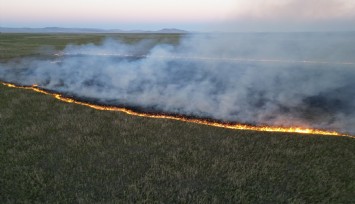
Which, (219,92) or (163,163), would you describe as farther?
(219,92)

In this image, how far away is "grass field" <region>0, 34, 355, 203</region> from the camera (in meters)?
6.82

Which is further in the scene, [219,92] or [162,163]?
[219,92]

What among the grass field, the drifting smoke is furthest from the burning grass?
the drifting smoke

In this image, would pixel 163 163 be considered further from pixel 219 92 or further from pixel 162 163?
pixel 219 92

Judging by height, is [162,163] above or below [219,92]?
below

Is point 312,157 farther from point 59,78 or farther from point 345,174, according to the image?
point 59,78

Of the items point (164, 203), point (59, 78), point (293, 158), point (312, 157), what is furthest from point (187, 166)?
point (59, 78)

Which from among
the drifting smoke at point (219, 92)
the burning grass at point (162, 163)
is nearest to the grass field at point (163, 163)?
the burning grass at point (162, 163)

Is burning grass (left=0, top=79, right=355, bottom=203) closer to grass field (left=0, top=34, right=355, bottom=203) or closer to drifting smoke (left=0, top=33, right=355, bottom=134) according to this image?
grass field (left=0, top=34, right=355, bottom=203)

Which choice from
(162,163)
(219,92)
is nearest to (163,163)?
(162,163)

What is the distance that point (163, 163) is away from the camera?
8.15 meters

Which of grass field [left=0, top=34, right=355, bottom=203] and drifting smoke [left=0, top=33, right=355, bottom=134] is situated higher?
drifting smoke [left=0, top=33, right=355, bottom=134]

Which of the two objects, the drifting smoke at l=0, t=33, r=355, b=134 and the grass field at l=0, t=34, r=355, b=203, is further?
the drifting smoke at l=0, t=33, r=355, b=134

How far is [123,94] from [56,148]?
7.65 metres
